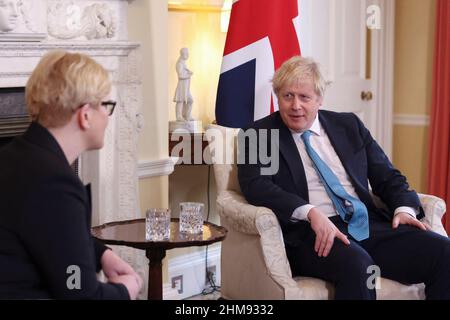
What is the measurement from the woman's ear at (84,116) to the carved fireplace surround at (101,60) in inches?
44.5

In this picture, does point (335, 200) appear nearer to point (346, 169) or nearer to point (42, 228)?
point (346, 169)

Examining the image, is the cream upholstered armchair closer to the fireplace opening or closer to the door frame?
the fireplace opening

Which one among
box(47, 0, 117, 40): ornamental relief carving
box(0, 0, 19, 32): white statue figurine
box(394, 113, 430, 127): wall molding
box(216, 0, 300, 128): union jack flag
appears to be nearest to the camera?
box(0, 0, 19, 32): white statue figurine

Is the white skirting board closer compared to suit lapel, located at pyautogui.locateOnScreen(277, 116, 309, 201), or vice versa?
suit lapel, located at pyautogui.locateOnScreen(277, 116, 309, 201)

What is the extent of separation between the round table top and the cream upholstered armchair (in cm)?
16

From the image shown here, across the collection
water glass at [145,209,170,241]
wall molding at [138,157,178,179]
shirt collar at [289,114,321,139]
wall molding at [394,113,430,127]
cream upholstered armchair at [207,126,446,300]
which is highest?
shirt collar at [289,114,321,139]

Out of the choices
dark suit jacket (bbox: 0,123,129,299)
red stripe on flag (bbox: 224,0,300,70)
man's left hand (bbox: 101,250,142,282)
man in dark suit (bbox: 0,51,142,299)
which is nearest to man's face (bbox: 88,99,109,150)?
man in dark suit (bbox: 0,51,142,299)

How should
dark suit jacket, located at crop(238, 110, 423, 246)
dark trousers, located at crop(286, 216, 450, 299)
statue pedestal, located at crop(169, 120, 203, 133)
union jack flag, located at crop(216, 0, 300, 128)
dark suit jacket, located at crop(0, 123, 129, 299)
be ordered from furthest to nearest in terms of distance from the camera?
statue pedestal, located at crop(169, 120, 203, 133) < union jack flag, located at crop(216, 0, 300, 128) < dark suit jacket, located at crop(238, 110, 423, 246) < dark trousers, located at crop(286, 216, 450, 299) < dark suit jacket, located at crop(0, 123, 129, 299)

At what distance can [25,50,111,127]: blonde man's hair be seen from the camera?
6.07 ft

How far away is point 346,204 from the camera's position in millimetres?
3023

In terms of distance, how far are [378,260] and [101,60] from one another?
135 centimetres

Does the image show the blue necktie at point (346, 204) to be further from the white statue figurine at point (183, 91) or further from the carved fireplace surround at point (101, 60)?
the white statue figurine at point (183, 91)

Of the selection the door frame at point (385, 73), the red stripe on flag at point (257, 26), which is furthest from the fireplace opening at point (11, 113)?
the door frame at point (385, 73)
